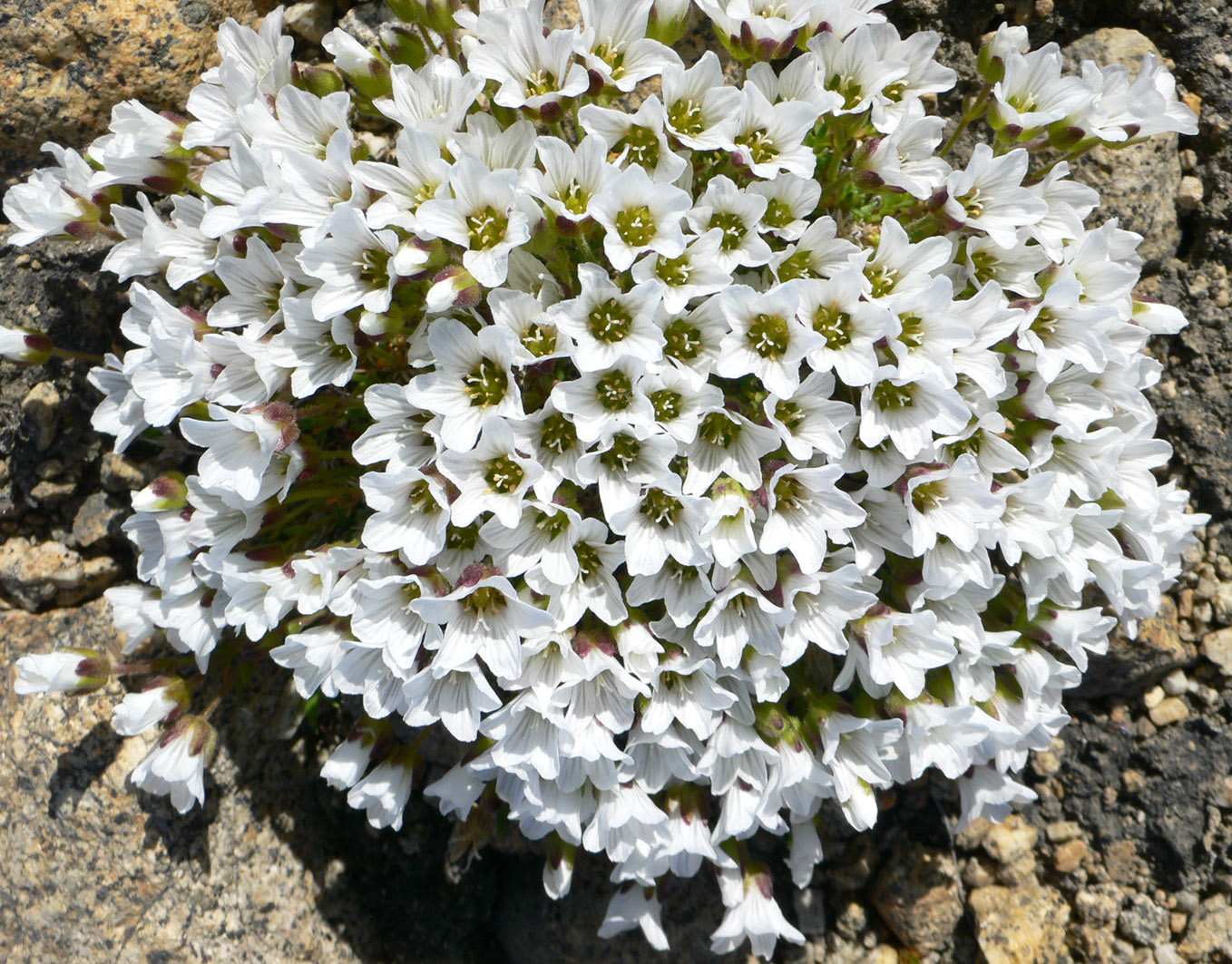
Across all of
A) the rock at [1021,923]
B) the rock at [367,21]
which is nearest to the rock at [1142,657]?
the rock at [1021,923]

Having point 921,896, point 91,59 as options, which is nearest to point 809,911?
point 921,896

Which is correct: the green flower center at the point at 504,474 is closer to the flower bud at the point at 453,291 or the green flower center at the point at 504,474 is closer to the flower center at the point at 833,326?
the flower bud at the point at 453,291

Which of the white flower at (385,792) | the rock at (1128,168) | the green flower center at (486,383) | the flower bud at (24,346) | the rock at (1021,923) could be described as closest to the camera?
the green flower center at (486,383)

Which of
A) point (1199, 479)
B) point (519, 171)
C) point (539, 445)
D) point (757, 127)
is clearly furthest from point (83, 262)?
point (1199, 479)

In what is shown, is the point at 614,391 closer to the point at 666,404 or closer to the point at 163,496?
the point at 666,404

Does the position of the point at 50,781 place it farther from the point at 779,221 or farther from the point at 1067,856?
the point at 1067,856

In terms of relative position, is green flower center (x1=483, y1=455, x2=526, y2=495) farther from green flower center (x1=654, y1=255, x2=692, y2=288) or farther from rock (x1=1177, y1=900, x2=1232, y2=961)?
rock (x1=1177, y1=900, x2=1232, y2=961)
